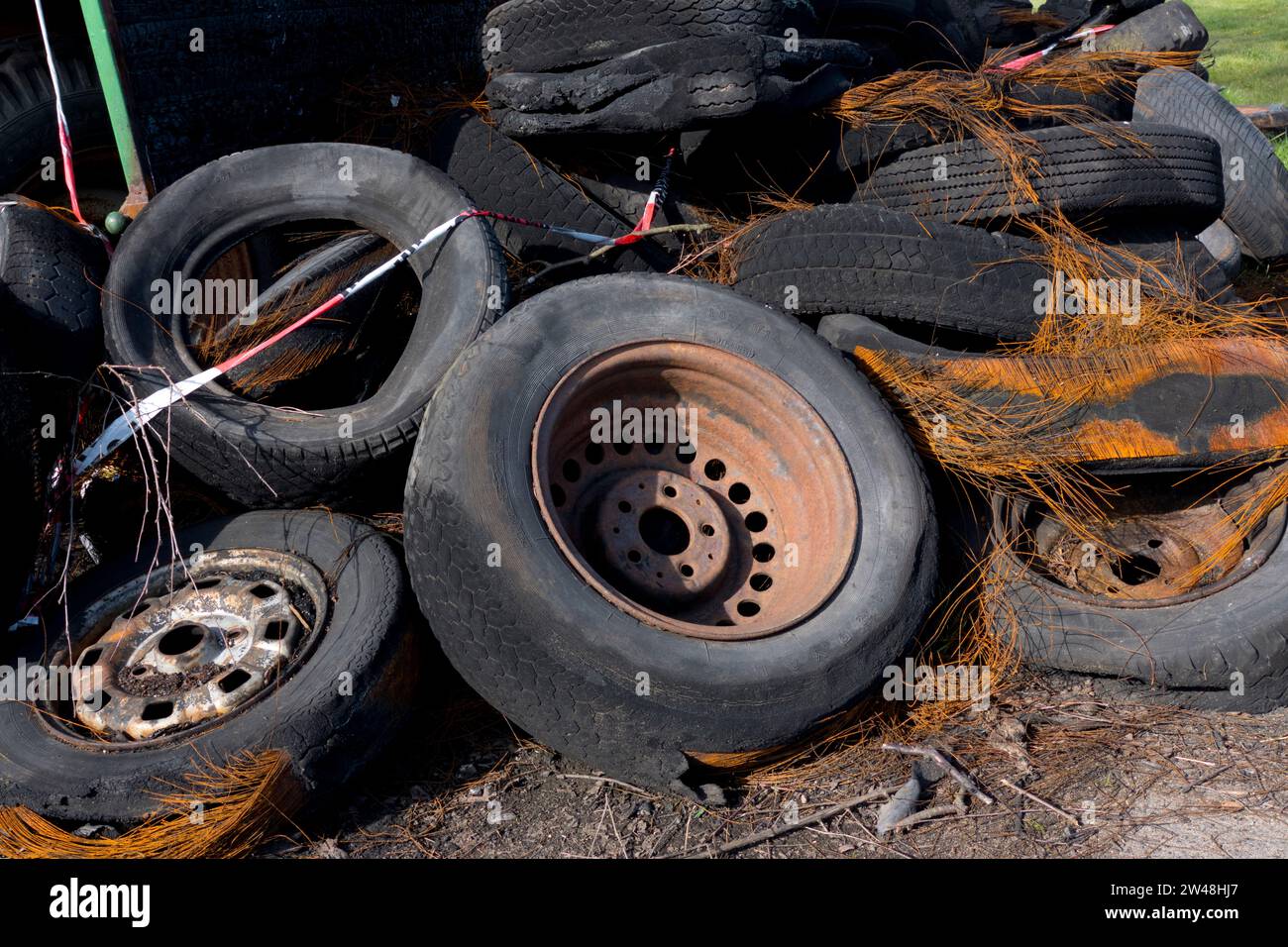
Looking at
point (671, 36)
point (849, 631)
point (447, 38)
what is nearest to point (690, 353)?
point (849, 631)

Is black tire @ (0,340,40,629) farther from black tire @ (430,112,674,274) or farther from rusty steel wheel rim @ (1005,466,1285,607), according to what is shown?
rusty steel wheel rim @ (1005,466,1285,607)

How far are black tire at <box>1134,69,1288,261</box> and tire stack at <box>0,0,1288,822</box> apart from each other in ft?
6.51

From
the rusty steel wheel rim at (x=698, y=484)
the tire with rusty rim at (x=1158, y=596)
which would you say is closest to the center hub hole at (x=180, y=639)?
the rusty steel wheel rim at (x=698, y=484)

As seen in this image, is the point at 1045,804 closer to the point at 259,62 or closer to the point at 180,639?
the point at 180,639

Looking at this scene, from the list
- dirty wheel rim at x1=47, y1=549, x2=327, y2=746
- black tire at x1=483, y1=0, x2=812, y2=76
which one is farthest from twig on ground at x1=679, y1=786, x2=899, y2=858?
black tire at x1=483, y1=0, x2=812, y2=76

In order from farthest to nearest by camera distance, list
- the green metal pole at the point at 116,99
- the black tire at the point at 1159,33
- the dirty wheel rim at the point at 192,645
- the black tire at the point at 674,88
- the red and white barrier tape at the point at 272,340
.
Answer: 1. the black tire at the point at 1159,33
2. the green metal pole at the point at 116,99
3. the black tire at the point at 674,88
4. the red and white barrier tape at the point at 272,340
5. the dirty wheel rim at the point at 192,645

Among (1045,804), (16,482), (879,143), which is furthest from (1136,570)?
(16,482)

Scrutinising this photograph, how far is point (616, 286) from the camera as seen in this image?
11.8 ft

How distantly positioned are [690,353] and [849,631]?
1.03 metres

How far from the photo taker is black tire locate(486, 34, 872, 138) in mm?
4195

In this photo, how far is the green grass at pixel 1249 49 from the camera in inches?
410

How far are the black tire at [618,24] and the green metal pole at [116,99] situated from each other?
1.61m

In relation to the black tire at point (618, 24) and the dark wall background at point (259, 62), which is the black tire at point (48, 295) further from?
the black tire at point (618, 24)

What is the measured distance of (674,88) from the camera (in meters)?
4.22
